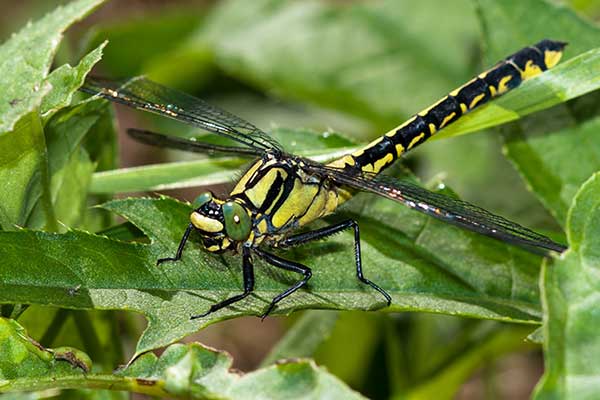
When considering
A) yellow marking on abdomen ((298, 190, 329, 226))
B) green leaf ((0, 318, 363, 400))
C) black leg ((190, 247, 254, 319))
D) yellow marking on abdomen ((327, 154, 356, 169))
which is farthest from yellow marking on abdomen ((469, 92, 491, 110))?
green leaf ((0, 318, 363, 400))

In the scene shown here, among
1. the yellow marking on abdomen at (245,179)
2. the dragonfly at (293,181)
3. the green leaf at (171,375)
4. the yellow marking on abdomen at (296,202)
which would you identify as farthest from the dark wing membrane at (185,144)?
the green leaf at (171,375)

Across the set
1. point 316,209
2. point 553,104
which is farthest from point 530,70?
point 316,209

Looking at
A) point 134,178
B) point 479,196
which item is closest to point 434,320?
point 479,196

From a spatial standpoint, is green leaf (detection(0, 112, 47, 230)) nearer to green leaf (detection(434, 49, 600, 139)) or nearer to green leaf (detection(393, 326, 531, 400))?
green leaf (detection(434, 49, 600, 139))

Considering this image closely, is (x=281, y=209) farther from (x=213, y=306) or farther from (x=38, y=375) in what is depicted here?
(x=38, y=375)

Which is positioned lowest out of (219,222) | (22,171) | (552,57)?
(22,171)

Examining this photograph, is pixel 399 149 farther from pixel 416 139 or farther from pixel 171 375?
pixel 171 375

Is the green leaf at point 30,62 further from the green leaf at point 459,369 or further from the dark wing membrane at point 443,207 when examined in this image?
the green leaf at point 459,369
